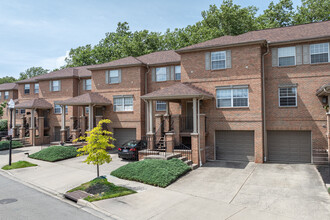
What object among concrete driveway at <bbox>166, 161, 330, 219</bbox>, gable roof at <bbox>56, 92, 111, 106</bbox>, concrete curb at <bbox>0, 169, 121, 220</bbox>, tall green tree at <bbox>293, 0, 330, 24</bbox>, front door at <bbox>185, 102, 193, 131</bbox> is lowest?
concrete curb at <bbox>0, 169, 121, 220</bbox>

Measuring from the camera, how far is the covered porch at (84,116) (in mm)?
20688

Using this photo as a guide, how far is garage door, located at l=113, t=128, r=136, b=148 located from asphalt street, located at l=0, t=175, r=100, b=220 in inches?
439

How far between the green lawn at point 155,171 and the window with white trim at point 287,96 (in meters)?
7.96

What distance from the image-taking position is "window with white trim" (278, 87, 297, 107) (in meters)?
15.7

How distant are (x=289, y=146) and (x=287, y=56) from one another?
5.95 metres

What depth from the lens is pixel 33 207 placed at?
867cm

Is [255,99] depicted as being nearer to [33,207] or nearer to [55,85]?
[33,207]

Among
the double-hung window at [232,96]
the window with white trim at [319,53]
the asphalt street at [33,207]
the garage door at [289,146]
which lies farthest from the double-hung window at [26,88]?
the window with white trim at [319,53]

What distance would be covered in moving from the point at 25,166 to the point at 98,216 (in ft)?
33.5

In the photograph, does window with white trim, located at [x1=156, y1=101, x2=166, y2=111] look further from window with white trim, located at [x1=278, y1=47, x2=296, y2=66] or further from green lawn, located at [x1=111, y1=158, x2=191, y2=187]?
window with white trim, located at [x1=278, y1=47, x2=296, y2=66]

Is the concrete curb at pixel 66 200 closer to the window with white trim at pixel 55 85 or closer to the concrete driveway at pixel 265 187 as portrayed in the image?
the concrete driveway at pixel 265 187

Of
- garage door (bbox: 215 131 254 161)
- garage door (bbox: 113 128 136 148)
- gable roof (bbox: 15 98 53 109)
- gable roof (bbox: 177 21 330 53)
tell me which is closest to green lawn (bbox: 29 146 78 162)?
garage door (bbox: 113 128 136 148)

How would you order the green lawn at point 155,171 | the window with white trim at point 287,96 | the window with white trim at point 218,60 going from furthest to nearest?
the window with white trim at point 218,60
the window with white trim at point 287,96
the green lawn at point 155,171

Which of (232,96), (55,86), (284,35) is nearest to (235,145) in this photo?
(232,96)
